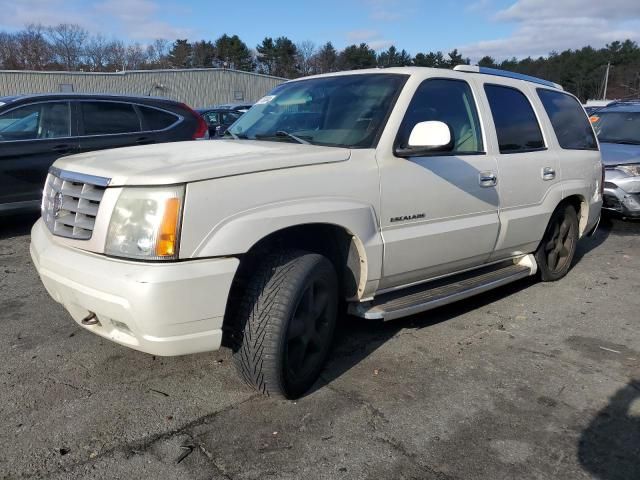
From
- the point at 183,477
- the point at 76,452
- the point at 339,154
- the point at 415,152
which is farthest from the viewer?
the point at 415,152

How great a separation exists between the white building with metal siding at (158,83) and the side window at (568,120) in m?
30.2

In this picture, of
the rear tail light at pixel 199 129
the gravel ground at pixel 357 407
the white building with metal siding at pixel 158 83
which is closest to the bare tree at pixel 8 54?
the white building with metal siding at pixel 158 83

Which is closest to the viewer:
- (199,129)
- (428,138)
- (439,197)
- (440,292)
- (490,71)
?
(428,138)

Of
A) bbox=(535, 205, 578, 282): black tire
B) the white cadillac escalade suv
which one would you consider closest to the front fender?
the white cadillac escalade suv

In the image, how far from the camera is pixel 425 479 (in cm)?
243

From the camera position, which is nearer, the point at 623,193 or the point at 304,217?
the point at 304,217

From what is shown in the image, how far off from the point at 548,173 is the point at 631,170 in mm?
4046

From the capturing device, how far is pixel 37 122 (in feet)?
22.0

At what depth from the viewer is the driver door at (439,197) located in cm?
336

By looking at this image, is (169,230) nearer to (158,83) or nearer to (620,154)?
(620,154)

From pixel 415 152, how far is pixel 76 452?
8.01 ft

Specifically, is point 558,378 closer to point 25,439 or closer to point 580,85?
point 25,439

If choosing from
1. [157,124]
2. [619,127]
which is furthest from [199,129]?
[619,127]

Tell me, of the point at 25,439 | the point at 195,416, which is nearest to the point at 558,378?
the point at 195,416
